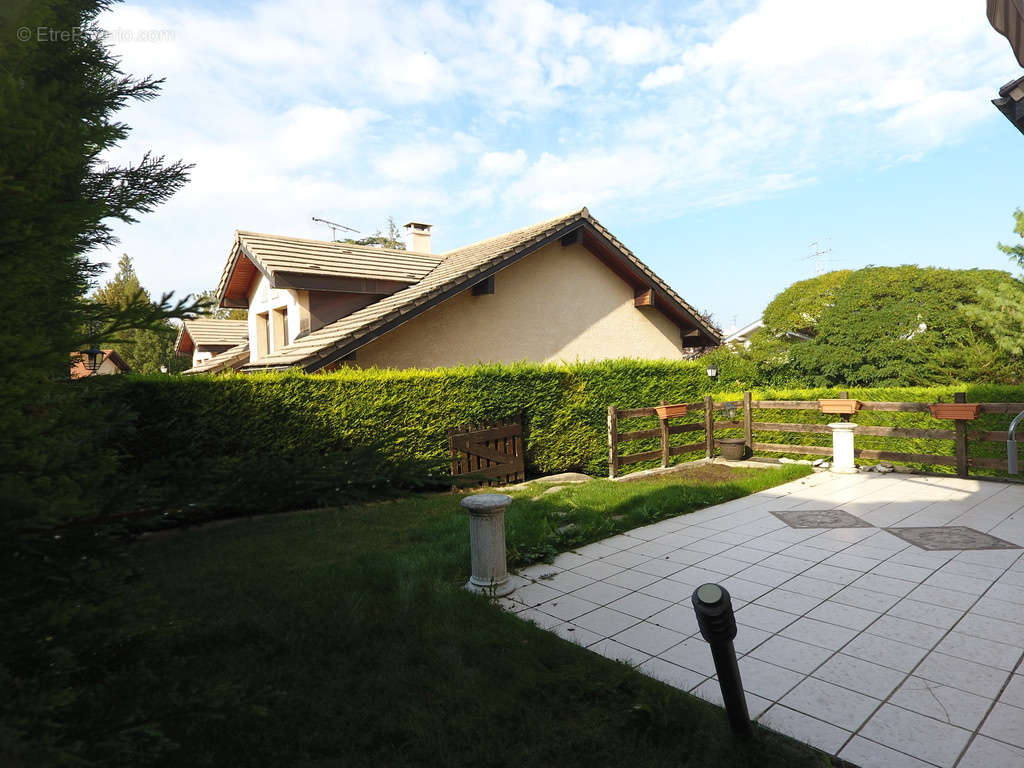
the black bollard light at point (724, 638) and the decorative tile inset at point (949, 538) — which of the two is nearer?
the black bollard light at point (724, 638)

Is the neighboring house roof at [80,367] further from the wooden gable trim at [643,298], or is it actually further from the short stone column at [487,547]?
the wooden gable trim at [643,298]

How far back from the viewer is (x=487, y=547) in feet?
18.9

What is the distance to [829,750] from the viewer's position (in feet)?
10.5

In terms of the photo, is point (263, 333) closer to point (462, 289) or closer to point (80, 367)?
point (462, 289)

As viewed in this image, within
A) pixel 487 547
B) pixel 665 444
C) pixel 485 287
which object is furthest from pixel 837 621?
pixel 485 287

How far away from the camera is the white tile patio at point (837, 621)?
341 centimetres

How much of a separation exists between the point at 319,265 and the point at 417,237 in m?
6.92

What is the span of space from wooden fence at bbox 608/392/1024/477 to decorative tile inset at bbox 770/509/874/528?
159 inches

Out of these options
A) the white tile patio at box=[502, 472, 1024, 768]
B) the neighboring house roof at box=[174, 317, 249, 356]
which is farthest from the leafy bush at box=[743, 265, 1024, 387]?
the neighboring house roof at box=[174, 317, 249, 356]

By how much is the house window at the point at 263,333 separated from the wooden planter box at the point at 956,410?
1761 cm

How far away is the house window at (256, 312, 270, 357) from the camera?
1745 cm

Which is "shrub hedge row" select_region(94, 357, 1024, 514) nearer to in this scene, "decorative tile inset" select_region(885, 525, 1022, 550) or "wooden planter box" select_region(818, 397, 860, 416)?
"wooden planter box" select_region(818, 397, 860, 416)

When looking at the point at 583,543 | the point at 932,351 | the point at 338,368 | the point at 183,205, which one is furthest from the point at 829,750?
the point at 932,351

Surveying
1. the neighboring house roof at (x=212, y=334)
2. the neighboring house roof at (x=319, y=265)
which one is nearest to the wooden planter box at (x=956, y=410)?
the neighboring house roof at (x=319, y=265)
